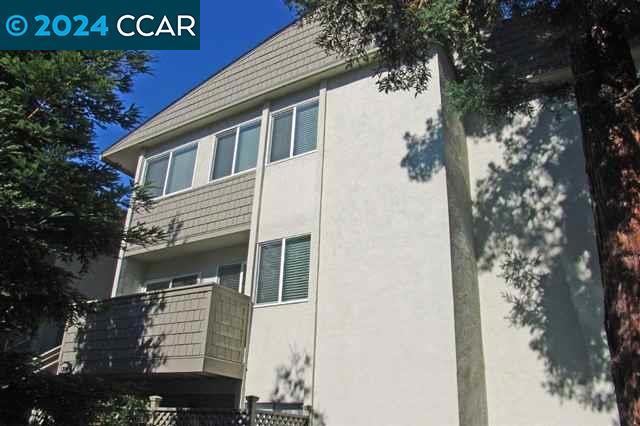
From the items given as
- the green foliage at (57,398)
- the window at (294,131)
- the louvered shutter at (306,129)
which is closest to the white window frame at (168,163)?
the window at (294,131)

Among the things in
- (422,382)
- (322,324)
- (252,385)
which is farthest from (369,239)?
(252,385)

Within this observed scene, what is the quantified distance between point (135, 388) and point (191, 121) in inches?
288

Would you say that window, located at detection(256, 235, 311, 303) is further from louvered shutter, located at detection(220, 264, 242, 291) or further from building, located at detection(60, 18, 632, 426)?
louvered shutter, located at detection(220, 264, 242, 291)

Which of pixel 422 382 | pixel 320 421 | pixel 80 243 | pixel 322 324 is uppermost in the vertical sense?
pixel 80 243

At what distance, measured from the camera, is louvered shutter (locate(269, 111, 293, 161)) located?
12395 millimetres

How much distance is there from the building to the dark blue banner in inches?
109

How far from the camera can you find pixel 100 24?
10328 millimetres

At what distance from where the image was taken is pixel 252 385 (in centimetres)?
1028

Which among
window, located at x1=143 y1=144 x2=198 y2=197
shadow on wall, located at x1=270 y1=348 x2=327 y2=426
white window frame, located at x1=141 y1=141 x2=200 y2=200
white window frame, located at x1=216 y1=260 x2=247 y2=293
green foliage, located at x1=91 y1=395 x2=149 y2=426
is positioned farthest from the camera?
window, located at x1=143 y1=144 x2=198 y2=197

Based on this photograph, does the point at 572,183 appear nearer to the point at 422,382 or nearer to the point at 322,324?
the point at 422,382

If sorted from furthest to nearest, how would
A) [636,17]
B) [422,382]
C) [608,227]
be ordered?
[422,382]
[636,17]
[608,227]

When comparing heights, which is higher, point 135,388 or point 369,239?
point 369,239

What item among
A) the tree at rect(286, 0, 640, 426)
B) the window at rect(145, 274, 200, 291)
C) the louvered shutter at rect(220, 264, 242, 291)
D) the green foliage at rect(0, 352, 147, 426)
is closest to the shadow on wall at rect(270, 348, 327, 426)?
the green foliage at rect(0, 352, 147, 426)

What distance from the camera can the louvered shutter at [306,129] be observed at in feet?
39.7
